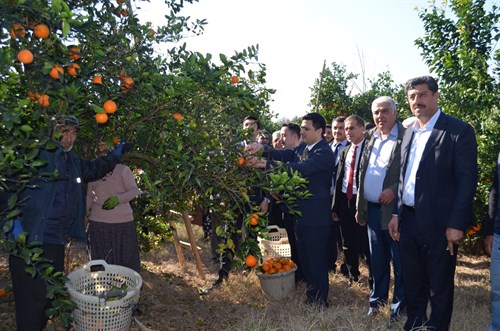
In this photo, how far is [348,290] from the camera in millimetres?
5426

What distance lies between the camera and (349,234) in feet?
19.1

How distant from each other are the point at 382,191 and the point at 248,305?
6.45 feet

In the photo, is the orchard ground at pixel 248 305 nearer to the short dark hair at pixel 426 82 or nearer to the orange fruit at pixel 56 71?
the short dark hair at pixel 426 82

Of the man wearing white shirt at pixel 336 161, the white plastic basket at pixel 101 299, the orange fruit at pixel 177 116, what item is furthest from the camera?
the man wearing white shirt at pixel 336 161

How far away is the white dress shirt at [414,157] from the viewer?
3.45 meters

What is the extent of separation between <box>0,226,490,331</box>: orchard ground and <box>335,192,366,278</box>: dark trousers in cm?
23

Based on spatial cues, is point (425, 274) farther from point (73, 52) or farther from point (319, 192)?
point (73, 52)

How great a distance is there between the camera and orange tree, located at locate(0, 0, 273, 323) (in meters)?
2.02

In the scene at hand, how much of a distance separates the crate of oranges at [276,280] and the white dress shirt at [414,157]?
1.91m

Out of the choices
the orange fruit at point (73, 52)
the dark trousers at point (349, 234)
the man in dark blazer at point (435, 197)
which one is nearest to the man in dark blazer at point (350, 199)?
the dark trousers at point (349, 234)

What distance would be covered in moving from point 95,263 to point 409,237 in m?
2.56

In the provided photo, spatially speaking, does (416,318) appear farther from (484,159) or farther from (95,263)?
(484,159)

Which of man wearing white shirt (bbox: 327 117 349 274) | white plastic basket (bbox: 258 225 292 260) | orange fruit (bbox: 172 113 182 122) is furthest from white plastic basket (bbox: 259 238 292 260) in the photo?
orange fruit (bbox: 172 113 182 122)

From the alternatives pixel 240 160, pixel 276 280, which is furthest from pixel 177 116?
pixel 276 280
